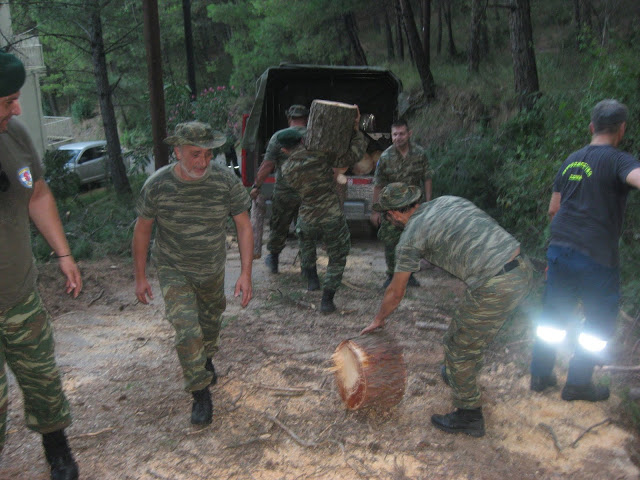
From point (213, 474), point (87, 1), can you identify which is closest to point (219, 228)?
point (213, 474)

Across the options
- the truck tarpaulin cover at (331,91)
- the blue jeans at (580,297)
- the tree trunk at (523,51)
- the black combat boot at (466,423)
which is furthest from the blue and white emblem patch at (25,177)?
the tree trunk at (523,51)

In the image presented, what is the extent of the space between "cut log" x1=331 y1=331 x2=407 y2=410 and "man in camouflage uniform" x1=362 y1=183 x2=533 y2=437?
22 cm

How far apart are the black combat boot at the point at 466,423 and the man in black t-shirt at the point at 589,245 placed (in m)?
0.77

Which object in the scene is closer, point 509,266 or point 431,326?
point 509,266

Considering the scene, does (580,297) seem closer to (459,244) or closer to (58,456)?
(459,244)

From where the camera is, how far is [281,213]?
673 centimetres

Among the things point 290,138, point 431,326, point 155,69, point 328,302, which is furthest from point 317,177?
point 155,69

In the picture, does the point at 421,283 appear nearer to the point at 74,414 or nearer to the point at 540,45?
the point at 74,414

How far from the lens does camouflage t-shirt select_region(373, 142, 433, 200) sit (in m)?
6.07

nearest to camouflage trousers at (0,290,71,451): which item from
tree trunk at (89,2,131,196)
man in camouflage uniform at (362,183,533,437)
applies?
man in camouflage uniform at (362,183,533,437)

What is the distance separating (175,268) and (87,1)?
1057 cm

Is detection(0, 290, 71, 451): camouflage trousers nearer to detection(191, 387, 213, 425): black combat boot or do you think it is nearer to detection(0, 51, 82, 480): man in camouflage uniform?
detection(0, 51, 82, 480): man in camouflage uniform

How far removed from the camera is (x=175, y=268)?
3672 millimetres

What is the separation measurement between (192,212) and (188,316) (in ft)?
2.16
